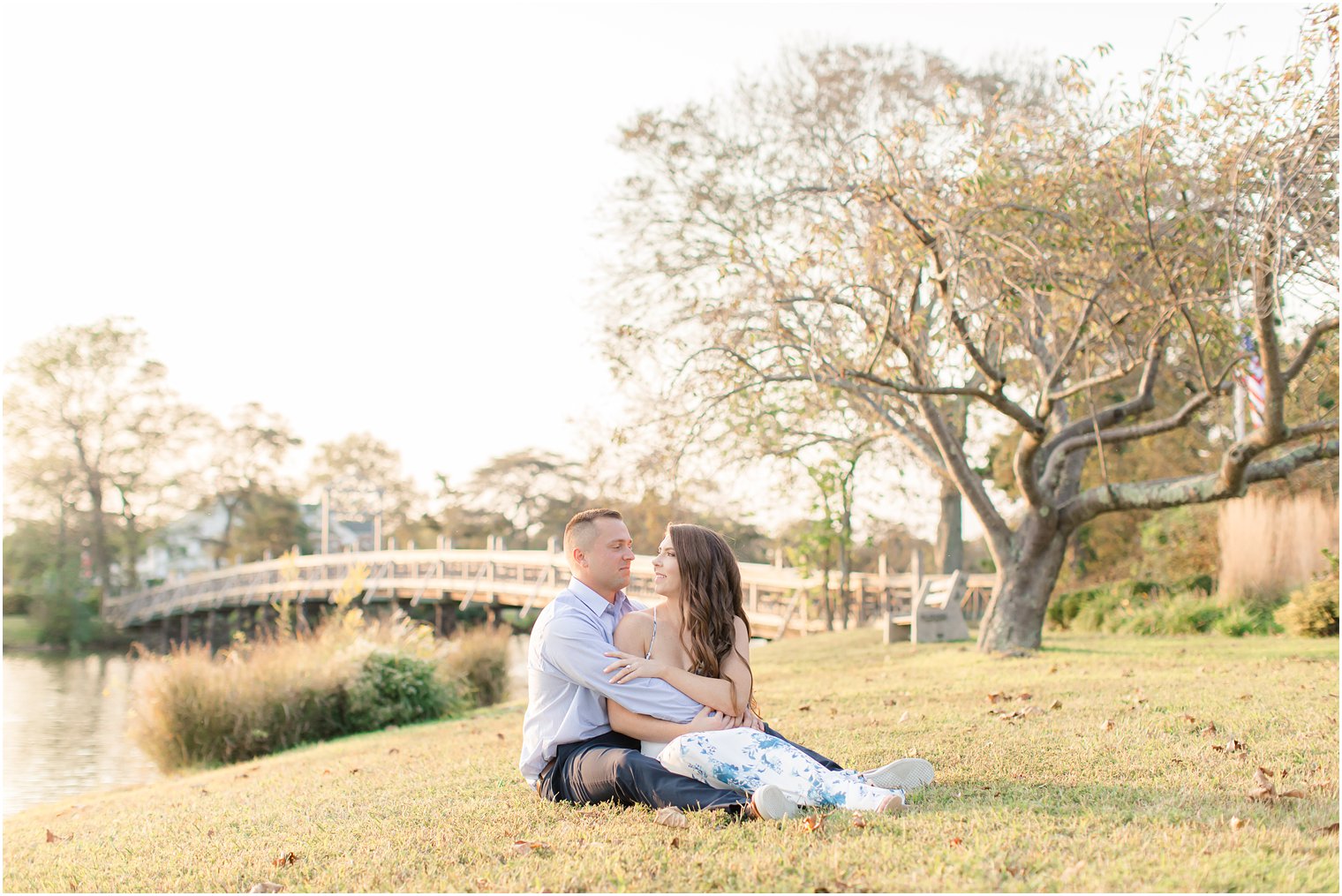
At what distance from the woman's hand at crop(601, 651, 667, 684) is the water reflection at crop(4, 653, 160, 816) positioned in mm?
8260

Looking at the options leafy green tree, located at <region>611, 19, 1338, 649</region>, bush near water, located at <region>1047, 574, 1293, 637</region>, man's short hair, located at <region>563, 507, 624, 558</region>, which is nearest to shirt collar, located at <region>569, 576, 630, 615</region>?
man's short hair, located at <region>563, 507, 624, 558</region>

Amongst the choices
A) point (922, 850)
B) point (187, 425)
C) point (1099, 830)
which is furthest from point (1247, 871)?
point (187, 425)

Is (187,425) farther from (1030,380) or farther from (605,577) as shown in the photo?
(605,577)

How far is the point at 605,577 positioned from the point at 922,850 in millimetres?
1578

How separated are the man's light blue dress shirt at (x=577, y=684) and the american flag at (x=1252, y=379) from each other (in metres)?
6.27

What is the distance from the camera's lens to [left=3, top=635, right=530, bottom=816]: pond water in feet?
38.0

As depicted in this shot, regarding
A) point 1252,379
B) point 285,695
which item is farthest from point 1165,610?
point 285,695

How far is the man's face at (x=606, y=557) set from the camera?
4402 millimetres

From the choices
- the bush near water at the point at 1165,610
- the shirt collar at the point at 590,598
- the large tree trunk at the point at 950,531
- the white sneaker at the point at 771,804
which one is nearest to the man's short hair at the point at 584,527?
the shirt collar at the point at 590,598

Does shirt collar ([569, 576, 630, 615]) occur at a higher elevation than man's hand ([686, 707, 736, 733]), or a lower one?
higher

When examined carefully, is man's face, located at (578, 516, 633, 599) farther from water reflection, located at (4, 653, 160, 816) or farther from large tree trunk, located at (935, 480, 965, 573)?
large tree trunk, located at (935, 480, 965, 573)

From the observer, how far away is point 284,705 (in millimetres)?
11148

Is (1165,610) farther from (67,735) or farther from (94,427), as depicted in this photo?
(94,427)

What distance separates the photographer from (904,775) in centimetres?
439
